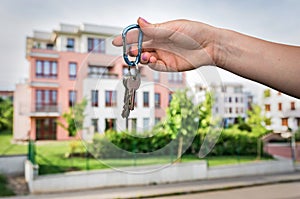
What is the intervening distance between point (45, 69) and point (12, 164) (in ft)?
5.72

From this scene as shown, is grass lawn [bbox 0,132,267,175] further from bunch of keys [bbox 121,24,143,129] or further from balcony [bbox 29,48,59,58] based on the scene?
bunch of keys [bbox 121,24,143,129]

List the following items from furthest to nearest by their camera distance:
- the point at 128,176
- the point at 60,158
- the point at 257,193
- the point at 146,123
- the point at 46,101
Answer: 1. the point at 46,101
2. the point at 60,158
3. the point at 128,176
4. the point at 257,193
5. the point at 146,123

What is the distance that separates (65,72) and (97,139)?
401 centimetres

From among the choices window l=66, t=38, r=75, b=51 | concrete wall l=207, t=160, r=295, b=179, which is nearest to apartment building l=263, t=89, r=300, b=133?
concrete wall l=207, t=160, r=295, b=179

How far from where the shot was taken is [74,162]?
9.56ft

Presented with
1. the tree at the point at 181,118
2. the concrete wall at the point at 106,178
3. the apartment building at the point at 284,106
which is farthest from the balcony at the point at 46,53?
the tree at the point at 181,118

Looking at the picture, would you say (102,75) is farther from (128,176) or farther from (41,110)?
(41,110)

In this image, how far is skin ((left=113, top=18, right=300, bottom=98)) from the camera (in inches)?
13.0

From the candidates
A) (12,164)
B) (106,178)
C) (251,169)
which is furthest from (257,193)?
(12,164)

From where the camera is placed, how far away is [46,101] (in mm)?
4574

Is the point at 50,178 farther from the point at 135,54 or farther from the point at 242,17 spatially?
the point at 135,54

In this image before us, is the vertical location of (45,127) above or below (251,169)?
above

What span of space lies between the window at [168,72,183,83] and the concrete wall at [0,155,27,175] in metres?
2.96

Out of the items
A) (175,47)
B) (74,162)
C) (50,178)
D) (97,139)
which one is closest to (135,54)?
(175,47)
